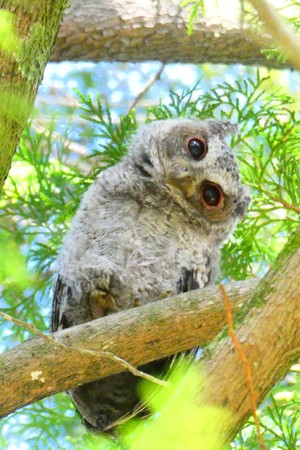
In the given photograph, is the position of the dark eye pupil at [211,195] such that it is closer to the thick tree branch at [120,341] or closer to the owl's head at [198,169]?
the owl's head at [198,169]

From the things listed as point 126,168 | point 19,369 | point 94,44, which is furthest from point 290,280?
point 94,44

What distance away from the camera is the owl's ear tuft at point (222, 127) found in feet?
9.52

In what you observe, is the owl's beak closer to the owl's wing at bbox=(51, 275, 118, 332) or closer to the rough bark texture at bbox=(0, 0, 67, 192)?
the owl's wing at bbox=(51, 275, 118, 332)

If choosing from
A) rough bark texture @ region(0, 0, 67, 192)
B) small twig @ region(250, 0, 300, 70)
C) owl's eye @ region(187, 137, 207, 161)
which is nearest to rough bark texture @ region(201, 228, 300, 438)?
A: small twig @ region(250, 0, 300, 70)

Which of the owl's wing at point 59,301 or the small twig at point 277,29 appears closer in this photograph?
the small twig at point 277,29

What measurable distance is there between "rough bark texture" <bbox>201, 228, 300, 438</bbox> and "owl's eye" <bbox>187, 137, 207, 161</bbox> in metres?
1.34

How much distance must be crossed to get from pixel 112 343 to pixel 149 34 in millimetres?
2051

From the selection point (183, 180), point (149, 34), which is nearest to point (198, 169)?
point (183, 180)

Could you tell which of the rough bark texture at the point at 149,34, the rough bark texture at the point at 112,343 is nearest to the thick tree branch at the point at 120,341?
the rough bark texture at the point at 112,343

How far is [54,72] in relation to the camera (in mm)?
5473

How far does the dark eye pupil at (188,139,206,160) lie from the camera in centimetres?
279

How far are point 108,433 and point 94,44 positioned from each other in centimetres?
182

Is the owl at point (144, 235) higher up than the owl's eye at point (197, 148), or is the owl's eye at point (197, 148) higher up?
the owl's eye at point (197, 148)

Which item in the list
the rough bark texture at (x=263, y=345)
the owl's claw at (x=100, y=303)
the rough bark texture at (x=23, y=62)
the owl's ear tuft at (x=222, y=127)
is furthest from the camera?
the owl's ear tuft at (x=222, y=127)
